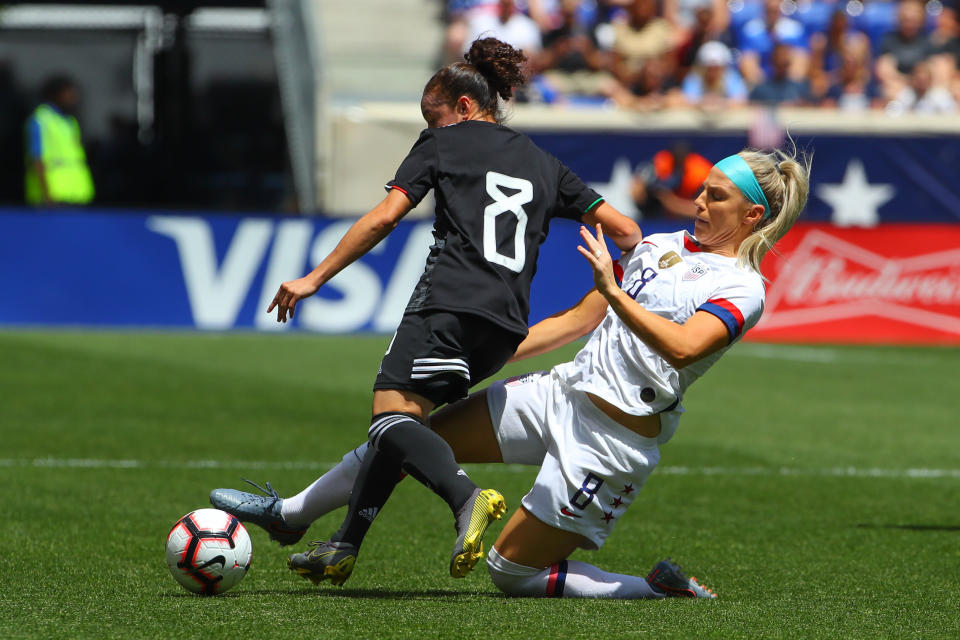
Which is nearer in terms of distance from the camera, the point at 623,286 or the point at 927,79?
the point at 623,286

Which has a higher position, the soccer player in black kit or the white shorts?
the soccer player in black kit

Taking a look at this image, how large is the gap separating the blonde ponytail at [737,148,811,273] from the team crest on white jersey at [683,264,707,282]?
0.39ft

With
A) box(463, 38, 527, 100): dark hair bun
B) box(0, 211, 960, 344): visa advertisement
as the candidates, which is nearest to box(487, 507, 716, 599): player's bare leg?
box(463, 38, 527, 100): dark hair bun

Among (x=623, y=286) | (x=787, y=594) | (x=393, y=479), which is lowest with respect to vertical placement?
(x=787, y=594)

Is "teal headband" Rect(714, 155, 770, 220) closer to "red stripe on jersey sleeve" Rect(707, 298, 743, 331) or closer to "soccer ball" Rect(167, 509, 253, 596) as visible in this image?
"red stripe on jersey sleeve" Rect(707, 298, 743, 331)

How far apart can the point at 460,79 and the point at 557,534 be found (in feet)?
4.97

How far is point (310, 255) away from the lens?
1409cm

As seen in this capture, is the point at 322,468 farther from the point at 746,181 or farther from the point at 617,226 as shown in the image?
the point at 746,181

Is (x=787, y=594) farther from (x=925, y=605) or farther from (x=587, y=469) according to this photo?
(x=587, y=469)

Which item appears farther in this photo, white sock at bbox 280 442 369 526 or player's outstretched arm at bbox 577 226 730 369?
white sock at bbox 280 442 369 526

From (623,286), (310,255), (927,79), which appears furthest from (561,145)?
(623,286)

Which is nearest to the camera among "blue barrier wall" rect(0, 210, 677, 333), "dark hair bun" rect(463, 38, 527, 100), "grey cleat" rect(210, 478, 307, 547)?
"dark hair bun" rect(463, 38, 527, 100)

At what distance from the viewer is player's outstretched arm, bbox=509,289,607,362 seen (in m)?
4.92

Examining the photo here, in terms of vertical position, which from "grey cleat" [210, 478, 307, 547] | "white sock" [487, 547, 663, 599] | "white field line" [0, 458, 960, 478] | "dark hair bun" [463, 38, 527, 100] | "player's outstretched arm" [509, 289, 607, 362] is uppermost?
"dark hair bun" [463, 38, 527, 100]
